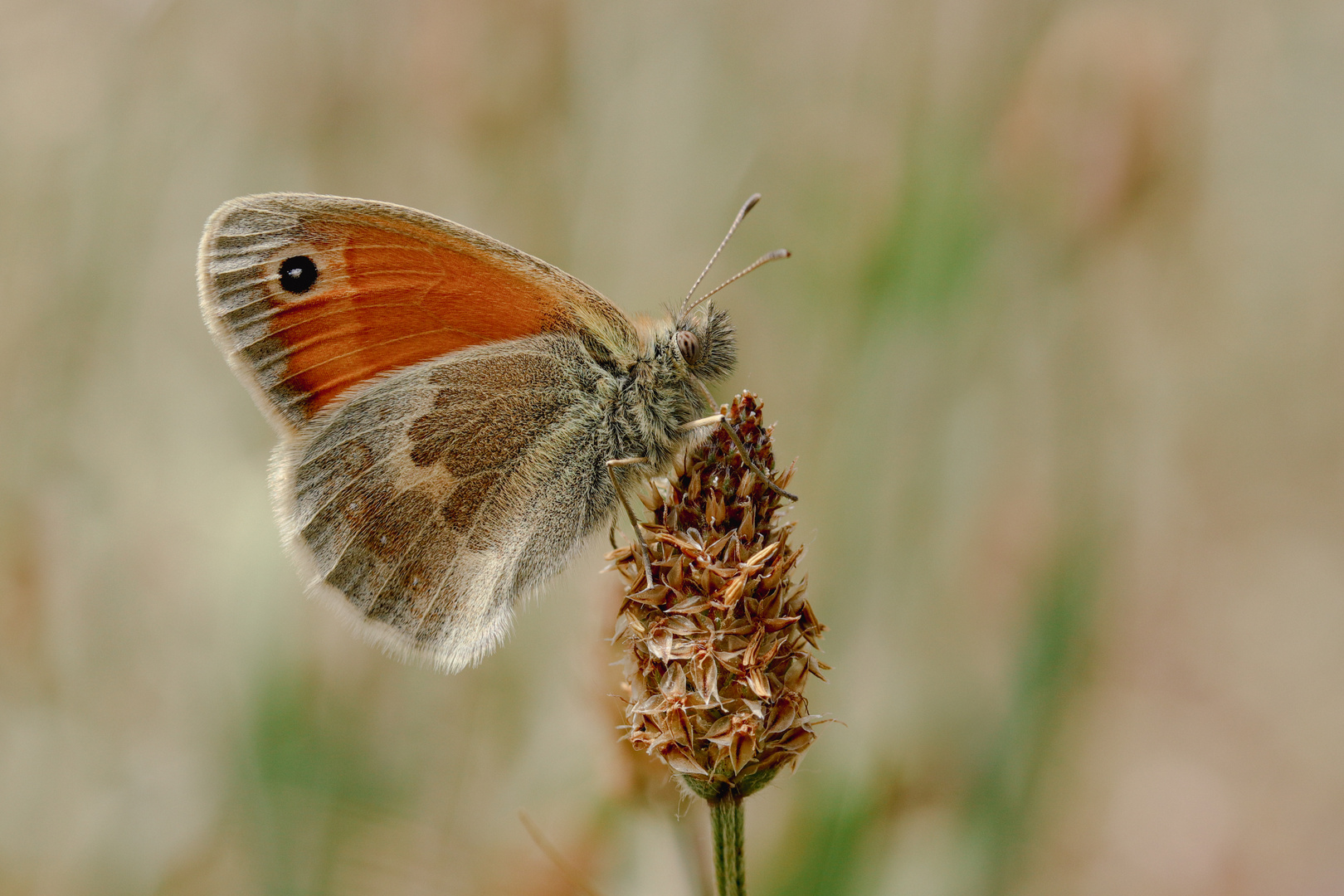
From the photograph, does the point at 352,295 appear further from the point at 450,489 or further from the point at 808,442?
the point at 808,442

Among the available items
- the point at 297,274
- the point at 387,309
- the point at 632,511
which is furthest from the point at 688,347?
the point at 297,274

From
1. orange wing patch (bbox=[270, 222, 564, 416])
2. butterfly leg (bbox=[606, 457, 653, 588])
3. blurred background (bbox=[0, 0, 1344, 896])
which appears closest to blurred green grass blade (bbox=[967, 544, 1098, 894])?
blurred background (bbox=[0, 0, 1344, 896])

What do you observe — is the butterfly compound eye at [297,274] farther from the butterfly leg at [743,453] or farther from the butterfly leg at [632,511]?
the butterfly leg at [743,453]

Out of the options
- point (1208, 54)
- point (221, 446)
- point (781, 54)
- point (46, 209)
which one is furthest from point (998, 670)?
point (46, 209)

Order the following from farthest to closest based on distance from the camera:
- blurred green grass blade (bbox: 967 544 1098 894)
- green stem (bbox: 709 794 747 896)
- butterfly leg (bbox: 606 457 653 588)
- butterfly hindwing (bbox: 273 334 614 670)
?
blurred green grass blade (bbox: 967 544 1098 894), butterfly hindwing (bbox: 273 334 614 670), butterfly leg (bbox: 606 457 653 588), green stem (bbox: 709 794 747 896)

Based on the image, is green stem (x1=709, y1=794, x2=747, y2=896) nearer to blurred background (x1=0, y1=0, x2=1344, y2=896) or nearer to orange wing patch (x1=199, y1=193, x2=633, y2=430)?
→ blurred background (x1=0, y1=0, x2=1344, y2=896)

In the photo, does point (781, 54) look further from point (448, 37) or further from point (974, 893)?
point (974, 893)
